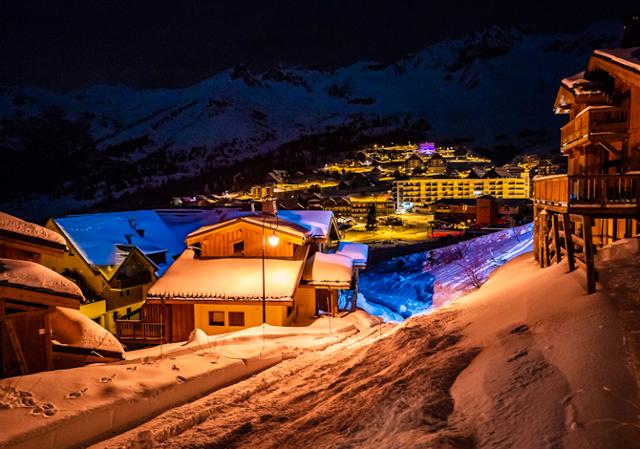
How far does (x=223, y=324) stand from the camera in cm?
2025

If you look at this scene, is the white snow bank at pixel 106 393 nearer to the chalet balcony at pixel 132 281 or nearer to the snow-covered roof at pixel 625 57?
the snow-covered roof at pixel 625 57

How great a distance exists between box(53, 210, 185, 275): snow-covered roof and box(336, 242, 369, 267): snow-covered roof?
13575 millimetres

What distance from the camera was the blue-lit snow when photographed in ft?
101

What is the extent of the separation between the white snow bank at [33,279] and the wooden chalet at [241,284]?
26.6 feet

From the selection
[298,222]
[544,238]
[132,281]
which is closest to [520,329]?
[544,238]

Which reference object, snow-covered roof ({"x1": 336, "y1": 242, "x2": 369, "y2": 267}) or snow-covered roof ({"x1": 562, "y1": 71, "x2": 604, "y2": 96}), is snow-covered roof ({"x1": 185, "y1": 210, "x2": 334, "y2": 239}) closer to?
snow-covered roof ({"x1": 336, "y1": 242, "x2": 369, "y2": 267})

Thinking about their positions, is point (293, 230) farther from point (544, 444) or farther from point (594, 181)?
point (544, 444)

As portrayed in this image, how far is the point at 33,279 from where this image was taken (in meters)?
10.5

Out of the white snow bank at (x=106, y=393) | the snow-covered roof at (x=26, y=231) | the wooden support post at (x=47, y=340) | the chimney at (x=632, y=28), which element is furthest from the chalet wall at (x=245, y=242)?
the chimney at (x=632, y=28)

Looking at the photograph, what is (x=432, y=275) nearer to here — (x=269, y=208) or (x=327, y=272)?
(x=269, y=208)

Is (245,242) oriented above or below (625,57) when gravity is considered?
below

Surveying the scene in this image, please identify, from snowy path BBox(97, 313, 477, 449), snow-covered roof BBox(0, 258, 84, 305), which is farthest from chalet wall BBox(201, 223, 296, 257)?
snowy path BBox(97, 313, 477, 449)

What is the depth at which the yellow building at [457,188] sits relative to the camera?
378 feet

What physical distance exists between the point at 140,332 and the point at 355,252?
13.6m
